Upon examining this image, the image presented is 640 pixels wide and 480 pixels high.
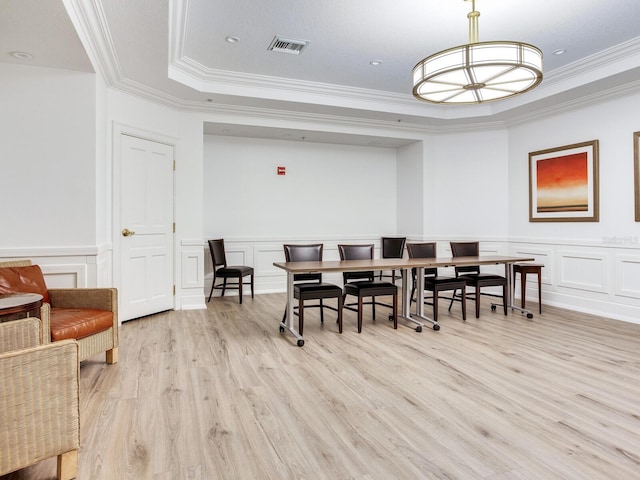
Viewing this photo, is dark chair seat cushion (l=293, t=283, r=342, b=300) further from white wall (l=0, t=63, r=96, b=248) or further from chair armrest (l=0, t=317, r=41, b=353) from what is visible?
chair armrest (l=0, t=317, r=41, b=353)

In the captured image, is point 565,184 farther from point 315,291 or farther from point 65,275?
point 65,275

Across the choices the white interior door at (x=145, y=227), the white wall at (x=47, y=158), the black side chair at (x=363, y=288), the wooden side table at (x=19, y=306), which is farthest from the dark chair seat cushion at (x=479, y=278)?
the wooden side table at (x=19, y=306)

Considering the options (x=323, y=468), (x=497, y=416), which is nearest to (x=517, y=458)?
(x=497, y=416)

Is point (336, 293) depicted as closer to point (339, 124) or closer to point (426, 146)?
point (339, 124)

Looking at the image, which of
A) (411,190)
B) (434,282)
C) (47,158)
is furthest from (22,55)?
(411,190)

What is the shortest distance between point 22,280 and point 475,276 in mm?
4478

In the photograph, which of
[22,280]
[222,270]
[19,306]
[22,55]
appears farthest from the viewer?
[222,270]

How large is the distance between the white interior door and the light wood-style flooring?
813 millimetres

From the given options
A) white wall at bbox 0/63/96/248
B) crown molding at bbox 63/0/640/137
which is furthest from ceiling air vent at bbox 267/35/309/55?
white wall at bbox 0/63/96/248

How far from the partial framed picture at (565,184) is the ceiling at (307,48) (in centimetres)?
65

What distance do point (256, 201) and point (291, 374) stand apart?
4021 mm

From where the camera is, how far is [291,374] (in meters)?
2.97

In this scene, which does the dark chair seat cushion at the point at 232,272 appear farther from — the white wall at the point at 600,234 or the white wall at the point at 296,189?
the white wall at the point at 600,234

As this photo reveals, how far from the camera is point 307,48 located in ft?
13.9
